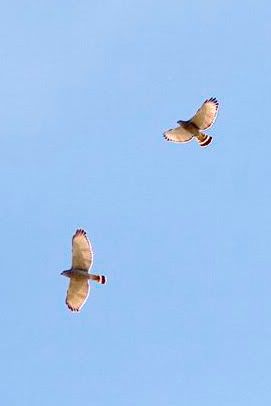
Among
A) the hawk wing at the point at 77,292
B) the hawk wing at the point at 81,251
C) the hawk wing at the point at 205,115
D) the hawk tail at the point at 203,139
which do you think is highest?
the hawk wing at the point at 205,115

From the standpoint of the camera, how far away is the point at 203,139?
142 feet

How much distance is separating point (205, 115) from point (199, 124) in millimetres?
354

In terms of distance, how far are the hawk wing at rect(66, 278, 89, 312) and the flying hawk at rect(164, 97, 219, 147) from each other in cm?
556

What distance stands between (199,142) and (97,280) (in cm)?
567

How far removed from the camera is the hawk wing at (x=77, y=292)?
42125 millimetres

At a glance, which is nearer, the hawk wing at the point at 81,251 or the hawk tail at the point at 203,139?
the hawk wing at the point at 81,251

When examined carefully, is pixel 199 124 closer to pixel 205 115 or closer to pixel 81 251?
pixel 205 115

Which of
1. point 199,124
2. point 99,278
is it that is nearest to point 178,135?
point 199,124

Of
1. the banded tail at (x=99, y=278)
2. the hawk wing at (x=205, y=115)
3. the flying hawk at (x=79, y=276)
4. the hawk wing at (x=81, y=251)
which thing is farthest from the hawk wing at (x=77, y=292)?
the hawk wing at (x=205, y=115)

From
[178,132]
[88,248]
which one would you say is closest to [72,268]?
[88,248]

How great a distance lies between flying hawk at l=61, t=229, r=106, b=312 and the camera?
137ft

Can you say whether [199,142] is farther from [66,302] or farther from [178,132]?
[66,302]

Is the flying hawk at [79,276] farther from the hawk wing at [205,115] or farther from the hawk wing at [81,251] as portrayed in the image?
the hawk wing at [205,115]

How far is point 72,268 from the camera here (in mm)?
42281
